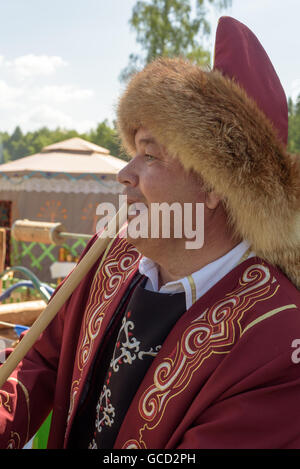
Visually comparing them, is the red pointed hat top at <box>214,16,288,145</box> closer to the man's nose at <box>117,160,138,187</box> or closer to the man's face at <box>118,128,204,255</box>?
the man's face at <box>118,128,204,255</box>

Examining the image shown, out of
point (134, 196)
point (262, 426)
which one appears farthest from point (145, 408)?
point (134, 196)

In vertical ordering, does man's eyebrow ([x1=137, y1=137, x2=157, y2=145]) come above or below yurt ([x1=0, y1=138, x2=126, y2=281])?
above

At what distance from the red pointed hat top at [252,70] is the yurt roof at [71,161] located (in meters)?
9.25

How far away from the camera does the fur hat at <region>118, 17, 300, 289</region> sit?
4.27 feet

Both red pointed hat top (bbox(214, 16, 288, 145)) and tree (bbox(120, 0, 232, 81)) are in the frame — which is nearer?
red pointed hat top (bbox(214, 16, 288, 145))

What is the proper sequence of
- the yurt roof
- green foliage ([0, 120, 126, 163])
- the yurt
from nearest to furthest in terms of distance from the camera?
the yurt, the yurt roof, green foliage ([0, 120, 126, 163])

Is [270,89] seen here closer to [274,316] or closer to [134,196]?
[134,196]

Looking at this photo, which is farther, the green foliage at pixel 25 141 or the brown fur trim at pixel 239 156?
the green foliage at pixel 25 141

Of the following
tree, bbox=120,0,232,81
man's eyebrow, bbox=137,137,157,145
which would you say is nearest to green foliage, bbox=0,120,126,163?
tree, bbox=120,0,232,81

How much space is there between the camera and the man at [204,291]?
1145 millimetres

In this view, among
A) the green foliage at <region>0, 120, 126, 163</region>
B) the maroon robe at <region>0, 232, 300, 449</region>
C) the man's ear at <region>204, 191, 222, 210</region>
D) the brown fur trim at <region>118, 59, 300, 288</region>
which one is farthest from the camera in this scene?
the green foliage at <region>0, 120, 126, 163</region>

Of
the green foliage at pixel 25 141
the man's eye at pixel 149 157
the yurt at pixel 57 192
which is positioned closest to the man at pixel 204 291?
the man's eye at pixel 149 157

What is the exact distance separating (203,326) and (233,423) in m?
0.28

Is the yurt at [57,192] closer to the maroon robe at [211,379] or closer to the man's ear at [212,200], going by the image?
the maroon robe at [211,379]
